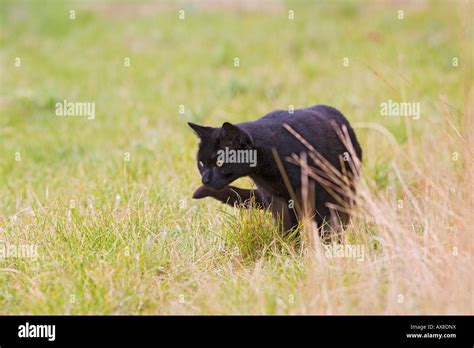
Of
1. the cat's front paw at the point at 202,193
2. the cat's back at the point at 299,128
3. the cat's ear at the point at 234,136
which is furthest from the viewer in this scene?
the cat's front paw at the point at 202,193

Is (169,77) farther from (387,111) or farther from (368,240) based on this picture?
(368,240)

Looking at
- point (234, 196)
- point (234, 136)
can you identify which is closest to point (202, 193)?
point (234, 196)

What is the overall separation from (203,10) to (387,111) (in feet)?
20.9

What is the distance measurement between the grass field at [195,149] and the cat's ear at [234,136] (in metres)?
0.52

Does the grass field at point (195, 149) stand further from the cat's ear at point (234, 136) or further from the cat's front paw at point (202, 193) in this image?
the cat's ear at point (234, 136)

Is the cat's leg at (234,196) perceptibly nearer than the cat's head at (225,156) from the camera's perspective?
No

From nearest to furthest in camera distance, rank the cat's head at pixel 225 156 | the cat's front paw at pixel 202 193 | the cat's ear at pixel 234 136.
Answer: the cat's ear at pixel 234 136 < the cat's head at pixel 225 156 < the cat's front paw at pixel 202 193

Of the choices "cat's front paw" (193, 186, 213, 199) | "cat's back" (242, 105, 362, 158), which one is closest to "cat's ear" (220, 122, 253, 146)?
"cat's back" (242, 105, 362, 158)

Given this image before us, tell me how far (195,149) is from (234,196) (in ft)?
6.16

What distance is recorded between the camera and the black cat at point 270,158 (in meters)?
5.01

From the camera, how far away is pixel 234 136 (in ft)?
16.2

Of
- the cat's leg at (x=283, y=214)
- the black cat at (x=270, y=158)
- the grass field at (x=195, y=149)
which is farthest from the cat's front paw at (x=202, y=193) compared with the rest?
the cat's leg at (x=283, y=214)

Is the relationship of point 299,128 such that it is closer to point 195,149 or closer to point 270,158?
point 270,158

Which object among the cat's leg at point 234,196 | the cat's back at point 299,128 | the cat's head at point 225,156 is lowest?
the cat's leg at point 234,196
